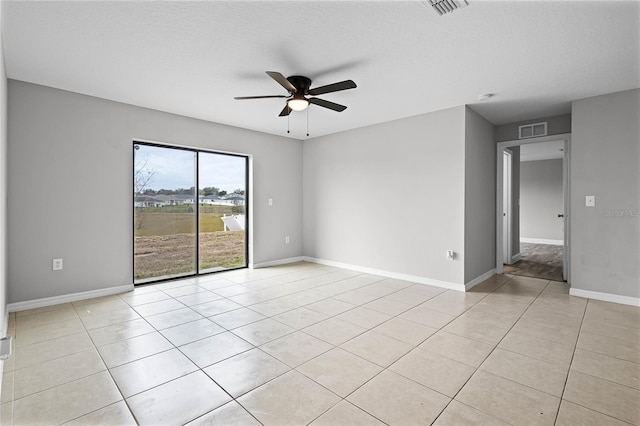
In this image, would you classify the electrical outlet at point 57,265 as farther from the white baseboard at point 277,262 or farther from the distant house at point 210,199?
the white baseboard at point 277,262

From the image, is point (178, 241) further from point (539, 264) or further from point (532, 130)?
point (539, 264)

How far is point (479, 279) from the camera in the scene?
15.6 ft

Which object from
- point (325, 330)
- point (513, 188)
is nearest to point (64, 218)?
point (325, 330)

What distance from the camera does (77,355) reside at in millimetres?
2506

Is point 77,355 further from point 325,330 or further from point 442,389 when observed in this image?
point 442,389

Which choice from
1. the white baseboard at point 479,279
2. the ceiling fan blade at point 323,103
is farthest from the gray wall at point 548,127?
the ceiling fan blade at point 323,103

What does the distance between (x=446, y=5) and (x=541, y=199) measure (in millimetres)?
9384

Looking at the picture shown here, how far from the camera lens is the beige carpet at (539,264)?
5312mm

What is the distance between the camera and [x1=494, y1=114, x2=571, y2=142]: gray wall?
4605 millimetres

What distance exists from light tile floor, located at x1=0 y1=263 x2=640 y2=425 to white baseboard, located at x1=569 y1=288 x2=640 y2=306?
174 millimetres

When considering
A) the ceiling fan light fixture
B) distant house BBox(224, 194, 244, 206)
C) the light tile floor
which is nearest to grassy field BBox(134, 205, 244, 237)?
distant house BBox(224, 194, 244, 206)

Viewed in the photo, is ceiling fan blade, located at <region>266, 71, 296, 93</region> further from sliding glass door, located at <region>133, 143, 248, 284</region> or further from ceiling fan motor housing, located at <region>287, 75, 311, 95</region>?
sliding glass door, located at <region>133, 143, 248, 284</region>

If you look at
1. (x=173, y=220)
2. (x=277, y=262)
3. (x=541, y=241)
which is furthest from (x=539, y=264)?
(x=173, y=220)

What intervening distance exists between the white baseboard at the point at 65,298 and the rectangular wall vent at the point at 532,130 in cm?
629
